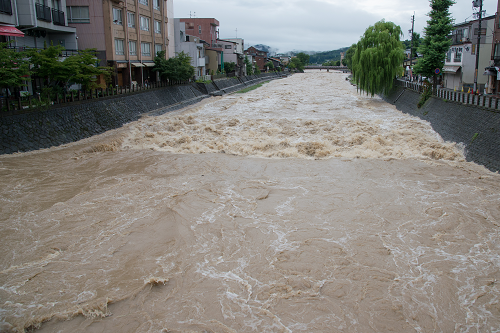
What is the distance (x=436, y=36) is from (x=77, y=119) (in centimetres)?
2922

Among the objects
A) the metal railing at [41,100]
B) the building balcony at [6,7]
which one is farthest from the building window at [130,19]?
the building balcony at [6,7]

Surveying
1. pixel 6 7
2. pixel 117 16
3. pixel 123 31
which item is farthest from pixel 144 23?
pixel 6 7

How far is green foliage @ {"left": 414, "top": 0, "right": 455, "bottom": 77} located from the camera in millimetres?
32531

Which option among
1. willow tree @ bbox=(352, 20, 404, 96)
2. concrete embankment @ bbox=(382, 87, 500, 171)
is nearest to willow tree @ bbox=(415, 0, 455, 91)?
willow tree @ bbox=(352, 20, 404, 96)

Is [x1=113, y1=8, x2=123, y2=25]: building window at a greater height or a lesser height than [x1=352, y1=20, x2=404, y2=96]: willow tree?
greater

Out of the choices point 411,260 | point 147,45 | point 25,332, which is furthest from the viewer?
point 147,45

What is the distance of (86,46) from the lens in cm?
3095

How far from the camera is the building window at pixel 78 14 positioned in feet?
99.7

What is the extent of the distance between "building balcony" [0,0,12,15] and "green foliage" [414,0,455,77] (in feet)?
101

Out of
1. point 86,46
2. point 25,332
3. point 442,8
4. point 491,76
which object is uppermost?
point 442,8

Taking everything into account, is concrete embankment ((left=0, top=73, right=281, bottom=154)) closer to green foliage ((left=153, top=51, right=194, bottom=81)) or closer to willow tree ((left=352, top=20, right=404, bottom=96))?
green foliage ((left=153, top=51, right=194, bottom=81))

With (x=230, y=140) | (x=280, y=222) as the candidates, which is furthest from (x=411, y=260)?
(x=230, y=140)

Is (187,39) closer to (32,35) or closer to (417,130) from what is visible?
(32,35)

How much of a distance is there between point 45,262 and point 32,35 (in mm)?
22898
